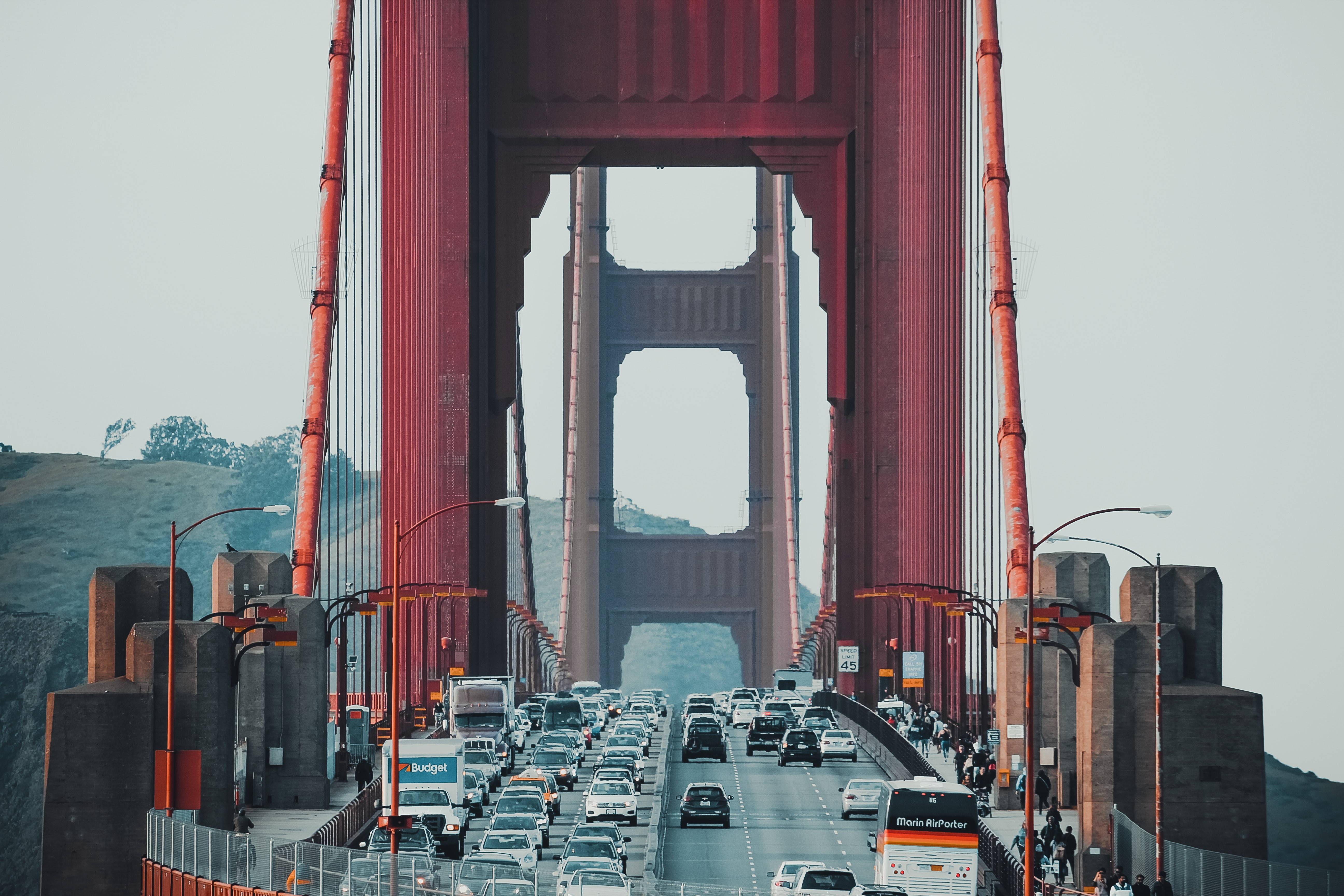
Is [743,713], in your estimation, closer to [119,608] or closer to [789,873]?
[119,608]

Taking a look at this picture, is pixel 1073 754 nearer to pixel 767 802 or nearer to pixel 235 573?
pixel 767 802

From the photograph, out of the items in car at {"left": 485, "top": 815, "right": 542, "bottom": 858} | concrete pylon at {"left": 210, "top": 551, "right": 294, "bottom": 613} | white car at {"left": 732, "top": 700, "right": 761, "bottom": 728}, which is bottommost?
car at {"left": 485, "top": 815, "right": 542, "bottom": 858}

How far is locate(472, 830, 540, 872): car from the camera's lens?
42.4 meters

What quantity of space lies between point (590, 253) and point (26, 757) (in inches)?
2169

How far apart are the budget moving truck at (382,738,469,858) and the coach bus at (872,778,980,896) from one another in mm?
9490

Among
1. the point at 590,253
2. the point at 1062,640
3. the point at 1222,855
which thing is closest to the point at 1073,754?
the point at 1062,640

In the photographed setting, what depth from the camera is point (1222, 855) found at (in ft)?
123

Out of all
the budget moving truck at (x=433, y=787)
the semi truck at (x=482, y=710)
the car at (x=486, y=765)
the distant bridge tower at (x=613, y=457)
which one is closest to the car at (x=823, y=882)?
the budget moving truck at (x=433, y=787)

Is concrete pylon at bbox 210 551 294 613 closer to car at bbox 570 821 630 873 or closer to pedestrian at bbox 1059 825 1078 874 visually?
car at bbox 570 821 630 873

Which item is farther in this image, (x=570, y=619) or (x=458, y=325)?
(x=570, y=619)

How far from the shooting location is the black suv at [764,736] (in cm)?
7669

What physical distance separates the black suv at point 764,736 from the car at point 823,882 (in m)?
38.2

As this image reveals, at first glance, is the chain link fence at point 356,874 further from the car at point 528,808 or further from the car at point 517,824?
the car at point 528,808

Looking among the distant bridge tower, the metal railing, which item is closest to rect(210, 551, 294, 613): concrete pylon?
the metal railing
